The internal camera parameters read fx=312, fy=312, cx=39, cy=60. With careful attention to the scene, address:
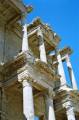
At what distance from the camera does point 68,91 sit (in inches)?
901

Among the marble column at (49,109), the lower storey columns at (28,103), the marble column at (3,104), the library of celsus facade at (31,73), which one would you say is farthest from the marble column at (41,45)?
the lower storey columns at (28,103)

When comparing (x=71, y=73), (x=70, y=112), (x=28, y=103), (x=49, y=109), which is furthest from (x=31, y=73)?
(x=71, y=73)

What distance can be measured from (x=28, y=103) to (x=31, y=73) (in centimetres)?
230

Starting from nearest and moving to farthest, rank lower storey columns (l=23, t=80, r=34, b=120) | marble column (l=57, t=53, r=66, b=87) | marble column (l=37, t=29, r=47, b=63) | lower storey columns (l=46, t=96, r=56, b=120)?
lower storey columns (l=23, t=80, r=34, b=120), lower storey columns (l=46, t=96, r=56, b=120), marble column (l=37, t=29, r=47, b=63), marble column (l=57, t=53, r=66, b=87)

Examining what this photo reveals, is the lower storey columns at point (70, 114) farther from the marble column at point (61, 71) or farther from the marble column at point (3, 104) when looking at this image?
the marble column at point (3, 104)

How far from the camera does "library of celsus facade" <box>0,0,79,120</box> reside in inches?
A: 758

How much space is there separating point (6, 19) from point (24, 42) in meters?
4.39

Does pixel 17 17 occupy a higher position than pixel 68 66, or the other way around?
pixel 17 17

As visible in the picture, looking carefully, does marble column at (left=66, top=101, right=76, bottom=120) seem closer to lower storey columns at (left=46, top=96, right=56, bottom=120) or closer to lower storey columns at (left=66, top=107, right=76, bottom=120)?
lower storey columns at (left=66, top=107, right=76, bottom=120)

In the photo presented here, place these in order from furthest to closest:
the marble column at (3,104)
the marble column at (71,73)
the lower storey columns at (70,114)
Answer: the marble column at (71,73) < the lower storey columns at (70,114) < the marble column at (3,104)

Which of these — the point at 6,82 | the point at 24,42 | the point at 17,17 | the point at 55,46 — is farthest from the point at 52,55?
the point at 6,82

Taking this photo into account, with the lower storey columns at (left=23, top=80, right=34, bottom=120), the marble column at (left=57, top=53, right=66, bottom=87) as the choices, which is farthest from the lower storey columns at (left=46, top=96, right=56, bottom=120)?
the marble column at (left=57, top=53, right=66, bottom=87)

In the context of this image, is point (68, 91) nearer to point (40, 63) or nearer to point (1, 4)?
point (40, 63)

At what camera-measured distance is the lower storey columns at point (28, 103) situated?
17152 millimetres
